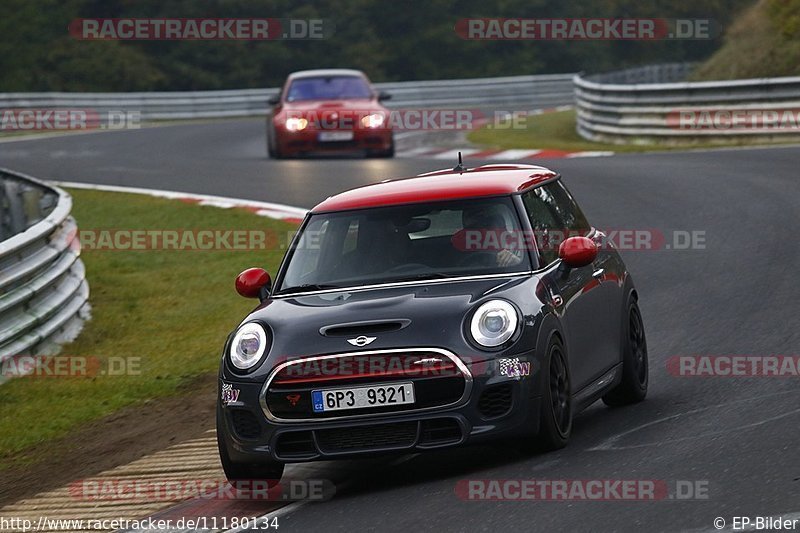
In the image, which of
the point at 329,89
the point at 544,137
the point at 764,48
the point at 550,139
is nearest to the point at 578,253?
the point at 329,89

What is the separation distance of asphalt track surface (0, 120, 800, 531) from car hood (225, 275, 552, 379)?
2.19ft

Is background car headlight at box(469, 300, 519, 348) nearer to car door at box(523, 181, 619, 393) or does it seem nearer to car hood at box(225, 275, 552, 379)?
car hood at box(225, 275, 552, 379)

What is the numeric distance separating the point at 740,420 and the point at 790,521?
2.05 m

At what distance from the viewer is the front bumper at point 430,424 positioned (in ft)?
23.6

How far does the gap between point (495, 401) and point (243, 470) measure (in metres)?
1.28

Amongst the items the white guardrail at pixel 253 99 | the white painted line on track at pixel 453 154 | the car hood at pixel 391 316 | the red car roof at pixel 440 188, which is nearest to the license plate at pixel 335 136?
the white painted line on track at pixel 453 154

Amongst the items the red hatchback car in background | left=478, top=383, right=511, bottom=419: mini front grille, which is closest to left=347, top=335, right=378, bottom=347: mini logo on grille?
left=478, top=383, right=511, bottom=419: mini front grille

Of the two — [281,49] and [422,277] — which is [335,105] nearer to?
[422,277]

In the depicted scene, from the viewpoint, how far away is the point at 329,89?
87.8 feet

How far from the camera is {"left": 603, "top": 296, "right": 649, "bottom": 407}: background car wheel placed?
8.84 meters

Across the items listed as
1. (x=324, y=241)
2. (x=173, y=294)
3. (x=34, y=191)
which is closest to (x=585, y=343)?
(x=324, y=241)

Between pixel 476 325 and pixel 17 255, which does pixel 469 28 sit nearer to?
pixel 17 255

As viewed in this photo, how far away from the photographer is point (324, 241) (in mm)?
8477

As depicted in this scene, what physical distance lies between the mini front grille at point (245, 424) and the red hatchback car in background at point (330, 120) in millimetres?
17854
